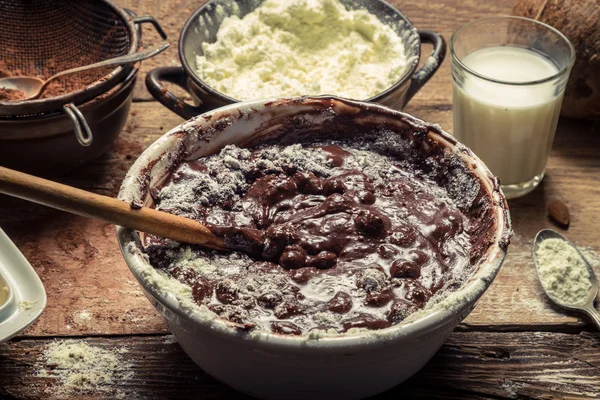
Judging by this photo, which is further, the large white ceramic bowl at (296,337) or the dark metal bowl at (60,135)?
the dark metal bowl at (60,135)

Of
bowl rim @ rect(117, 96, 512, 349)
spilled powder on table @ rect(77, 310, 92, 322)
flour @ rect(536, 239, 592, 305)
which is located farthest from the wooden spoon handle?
flour @ rect(536, 239, 592, 305)

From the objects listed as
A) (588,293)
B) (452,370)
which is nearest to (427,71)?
(588,293)

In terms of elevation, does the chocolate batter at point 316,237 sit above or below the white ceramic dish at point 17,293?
above

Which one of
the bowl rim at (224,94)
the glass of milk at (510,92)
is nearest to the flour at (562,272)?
the glass of milk at (510,92)

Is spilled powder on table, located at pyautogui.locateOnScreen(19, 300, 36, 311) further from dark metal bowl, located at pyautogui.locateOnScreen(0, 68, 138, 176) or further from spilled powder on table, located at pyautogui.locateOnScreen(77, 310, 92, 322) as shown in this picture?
dark metal bowl, located at pyautogui.locateOnScreen(0, 68, 138, 176)

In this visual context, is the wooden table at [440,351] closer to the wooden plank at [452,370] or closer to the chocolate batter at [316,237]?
the wooden plank at [452,370]

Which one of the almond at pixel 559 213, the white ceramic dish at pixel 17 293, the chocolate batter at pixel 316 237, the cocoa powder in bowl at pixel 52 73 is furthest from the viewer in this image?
the cocoa powder in bowl at pixel 52 73

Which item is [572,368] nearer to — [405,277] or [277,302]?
[405,277]

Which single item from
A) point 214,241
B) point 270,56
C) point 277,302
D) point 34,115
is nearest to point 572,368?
point 277,302
